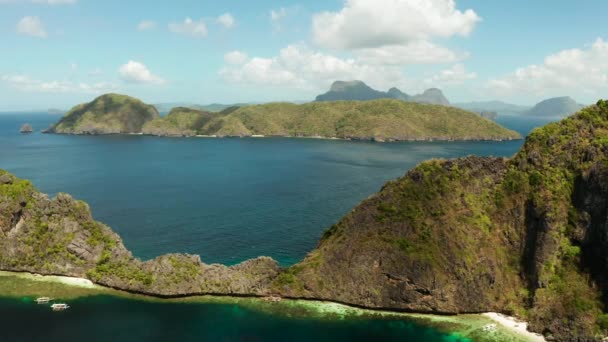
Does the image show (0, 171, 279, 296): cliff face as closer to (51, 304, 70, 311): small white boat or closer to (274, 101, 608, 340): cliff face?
(51, 304, 70, 311): small white boat

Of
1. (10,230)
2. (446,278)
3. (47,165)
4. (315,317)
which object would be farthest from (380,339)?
(47,165)

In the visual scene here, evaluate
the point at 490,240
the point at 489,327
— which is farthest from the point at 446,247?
the point at 489,327

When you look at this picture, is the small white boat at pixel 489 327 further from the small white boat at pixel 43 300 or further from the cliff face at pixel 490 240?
the small white boat at pixel 43 300

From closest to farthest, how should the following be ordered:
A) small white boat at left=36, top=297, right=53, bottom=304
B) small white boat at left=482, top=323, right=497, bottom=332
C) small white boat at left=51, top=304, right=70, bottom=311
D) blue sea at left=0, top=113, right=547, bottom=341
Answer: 1. small white boat at left=482, top=323, right=497, bottom=332
2. small white boat at left=51, top=304, right=70, bottom=311
3. small white boat at left=36, top=297, right=53, bottom=304
4. blue sea at left=0, top=113, right=547, bottom=341

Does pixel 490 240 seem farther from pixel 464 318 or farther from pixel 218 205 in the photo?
pixel 218 205

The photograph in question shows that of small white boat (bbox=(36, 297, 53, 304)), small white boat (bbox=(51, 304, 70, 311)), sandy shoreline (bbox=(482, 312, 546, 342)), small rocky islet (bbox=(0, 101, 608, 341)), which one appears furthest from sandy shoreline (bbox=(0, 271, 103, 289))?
sandy shoreline (bbox=(482, 312, 546, 342))

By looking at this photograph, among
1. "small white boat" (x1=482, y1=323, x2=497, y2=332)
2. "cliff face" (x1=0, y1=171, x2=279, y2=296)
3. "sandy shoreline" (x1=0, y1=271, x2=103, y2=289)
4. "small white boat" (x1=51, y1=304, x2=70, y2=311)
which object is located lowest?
"small white boat" (x1=51, y1=304, x2=70, y2=311)

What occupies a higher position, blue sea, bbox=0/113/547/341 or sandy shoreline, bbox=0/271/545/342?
blue sea, bbox=0/113/547/341
